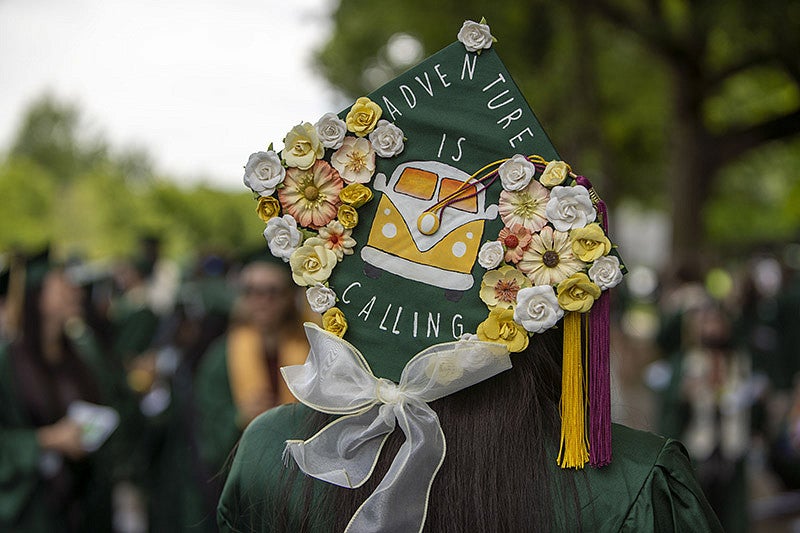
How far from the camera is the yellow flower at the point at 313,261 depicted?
6.29 ft

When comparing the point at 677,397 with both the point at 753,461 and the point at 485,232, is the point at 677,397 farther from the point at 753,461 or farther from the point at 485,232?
the point at 485,232

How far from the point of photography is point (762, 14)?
31.3ft

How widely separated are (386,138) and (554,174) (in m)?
0.35

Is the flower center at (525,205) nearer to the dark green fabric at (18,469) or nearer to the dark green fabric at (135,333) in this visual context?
the dark green fabric at (18,469)

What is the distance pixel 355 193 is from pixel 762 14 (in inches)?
349

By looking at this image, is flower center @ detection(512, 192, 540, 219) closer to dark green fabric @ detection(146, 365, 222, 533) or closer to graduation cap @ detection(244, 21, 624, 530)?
graduation cap @ detection(244, 21, 624, 530)

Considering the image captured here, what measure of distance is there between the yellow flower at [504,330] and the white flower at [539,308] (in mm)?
42

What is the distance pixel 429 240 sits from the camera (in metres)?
1.89

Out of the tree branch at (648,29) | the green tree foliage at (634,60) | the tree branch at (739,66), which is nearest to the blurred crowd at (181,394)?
the green tree foliage at (634,60)

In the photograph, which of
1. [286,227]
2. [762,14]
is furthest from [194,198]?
[286,227]

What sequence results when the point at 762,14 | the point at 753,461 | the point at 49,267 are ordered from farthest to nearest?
the point at 762,14 < the point at 753,461 < the point at 49,267

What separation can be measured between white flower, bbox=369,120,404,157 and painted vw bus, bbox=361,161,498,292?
4 centimetres

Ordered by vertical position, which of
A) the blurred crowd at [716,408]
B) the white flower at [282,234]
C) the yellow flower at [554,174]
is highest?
the white flower at [282,234]

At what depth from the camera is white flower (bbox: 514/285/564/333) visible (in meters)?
1.73
